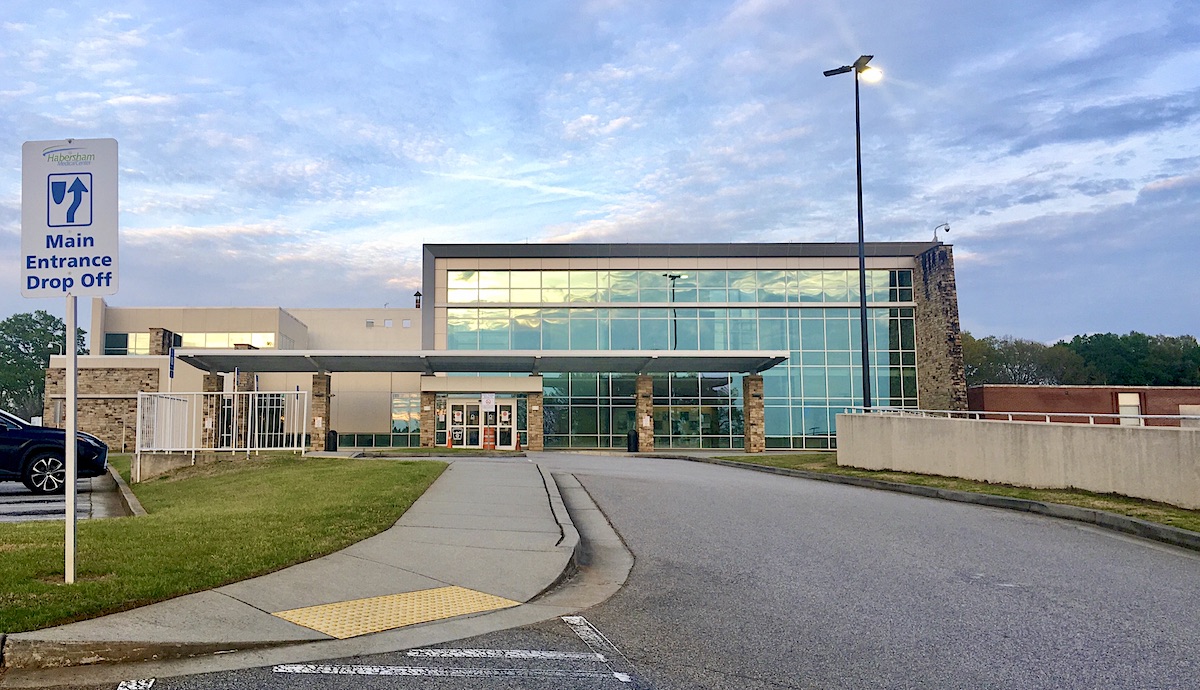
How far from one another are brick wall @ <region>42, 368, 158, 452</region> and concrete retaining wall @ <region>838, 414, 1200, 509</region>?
114 feet

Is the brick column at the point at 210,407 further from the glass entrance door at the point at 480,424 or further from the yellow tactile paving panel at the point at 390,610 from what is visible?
the yellow tactile paving panel at the point at 390,610

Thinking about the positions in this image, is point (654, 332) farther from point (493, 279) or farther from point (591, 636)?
point (591, 636)

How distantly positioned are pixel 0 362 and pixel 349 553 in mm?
98105

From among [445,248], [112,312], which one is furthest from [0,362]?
[445,248]

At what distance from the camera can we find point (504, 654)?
18.7 ft

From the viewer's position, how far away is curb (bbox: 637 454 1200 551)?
1075cm

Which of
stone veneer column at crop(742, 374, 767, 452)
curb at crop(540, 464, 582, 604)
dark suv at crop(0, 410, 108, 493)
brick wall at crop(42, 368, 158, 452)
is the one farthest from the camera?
brick wall at crop(42, 368, 158, 452)

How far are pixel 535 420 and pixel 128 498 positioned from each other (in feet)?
80.2

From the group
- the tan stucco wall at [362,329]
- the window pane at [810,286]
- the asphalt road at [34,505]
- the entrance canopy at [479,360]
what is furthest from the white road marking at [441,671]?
the tan stucco wall at [362,329]

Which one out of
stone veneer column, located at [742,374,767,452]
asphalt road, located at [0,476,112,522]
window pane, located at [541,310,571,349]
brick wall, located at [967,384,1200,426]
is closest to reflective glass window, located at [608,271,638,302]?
window pane, located at [541,310,571,349]

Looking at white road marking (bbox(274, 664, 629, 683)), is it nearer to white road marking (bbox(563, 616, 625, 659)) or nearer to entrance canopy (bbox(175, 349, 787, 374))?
white road marking (bbox(563, 616, 625, 659))

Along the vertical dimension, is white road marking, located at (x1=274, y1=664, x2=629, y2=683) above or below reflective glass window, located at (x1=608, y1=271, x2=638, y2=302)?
below

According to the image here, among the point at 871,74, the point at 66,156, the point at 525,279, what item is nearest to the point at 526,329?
the point at 525,279

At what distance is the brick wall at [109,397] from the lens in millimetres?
42188
